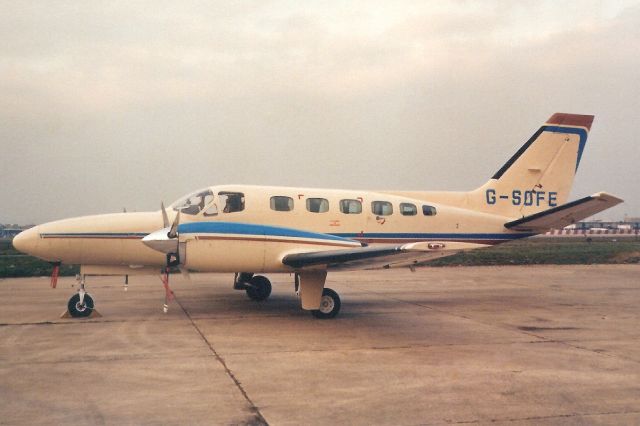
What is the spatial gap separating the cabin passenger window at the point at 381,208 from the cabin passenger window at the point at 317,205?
4.37 ft

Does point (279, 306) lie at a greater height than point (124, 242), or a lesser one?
lesser

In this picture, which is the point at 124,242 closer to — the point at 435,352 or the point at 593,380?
the point at 435,352

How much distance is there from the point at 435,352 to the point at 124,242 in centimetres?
693

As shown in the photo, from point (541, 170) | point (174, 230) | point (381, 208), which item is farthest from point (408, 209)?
point (174, 230)

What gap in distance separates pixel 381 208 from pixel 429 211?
1460mm

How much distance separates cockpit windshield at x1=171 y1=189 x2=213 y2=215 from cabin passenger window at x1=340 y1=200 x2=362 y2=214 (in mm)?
3389

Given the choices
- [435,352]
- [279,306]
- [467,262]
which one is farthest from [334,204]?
[467,262]

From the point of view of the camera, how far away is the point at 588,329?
440 inches

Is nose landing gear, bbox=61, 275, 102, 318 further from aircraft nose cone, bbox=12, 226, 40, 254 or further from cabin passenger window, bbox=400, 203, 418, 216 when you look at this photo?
cabin passenger window, bbox=400, 203, 418, 216

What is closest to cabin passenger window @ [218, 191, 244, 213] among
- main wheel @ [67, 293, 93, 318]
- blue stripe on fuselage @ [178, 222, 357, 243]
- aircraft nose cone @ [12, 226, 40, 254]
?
blue stripe on fuselage @ [178, 222, 357, 243]

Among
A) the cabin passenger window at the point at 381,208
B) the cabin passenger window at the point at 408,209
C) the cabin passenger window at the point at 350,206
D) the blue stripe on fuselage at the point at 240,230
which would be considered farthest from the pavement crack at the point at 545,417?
the cabin passenger window at the point at 408,209

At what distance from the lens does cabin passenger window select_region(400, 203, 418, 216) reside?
49.4ft

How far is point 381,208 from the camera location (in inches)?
Answer: 582

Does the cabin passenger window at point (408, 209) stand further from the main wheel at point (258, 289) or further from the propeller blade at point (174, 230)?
the propeller blade at point (174, 230)
